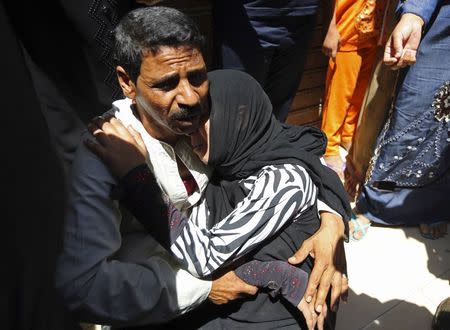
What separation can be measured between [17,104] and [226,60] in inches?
72.4

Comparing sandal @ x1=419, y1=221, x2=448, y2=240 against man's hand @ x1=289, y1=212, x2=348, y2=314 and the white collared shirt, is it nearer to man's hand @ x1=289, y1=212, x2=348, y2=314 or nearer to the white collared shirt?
man's hand @ x1=289, y1=212, x2=348, y2=314

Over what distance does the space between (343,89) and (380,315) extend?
1634 millimetres

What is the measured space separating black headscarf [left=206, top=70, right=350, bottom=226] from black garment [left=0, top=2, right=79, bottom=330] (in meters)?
1.01

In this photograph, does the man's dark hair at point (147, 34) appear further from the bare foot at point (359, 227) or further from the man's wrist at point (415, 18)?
the bare foot at point (359, 227)

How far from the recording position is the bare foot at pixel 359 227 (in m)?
2.80

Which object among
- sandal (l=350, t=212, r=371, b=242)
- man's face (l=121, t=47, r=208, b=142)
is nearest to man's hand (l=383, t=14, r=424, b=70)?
man's face (l=121, t=47, r=208, b=142)

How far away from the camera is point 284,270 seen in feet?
4.84

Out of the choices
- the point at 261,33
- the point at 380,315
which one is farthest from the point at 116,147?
the point at 380,315

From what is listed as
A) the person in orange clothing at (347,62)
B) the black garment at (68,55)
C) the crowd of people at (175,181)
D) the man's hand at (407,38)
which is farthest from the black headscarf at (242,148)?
the person in orange clothing at (347,62)

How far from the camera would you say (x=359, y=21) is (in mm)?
2826

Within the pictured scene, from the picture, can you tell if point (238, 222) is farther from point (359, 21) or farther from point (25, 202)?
point (359, 21)

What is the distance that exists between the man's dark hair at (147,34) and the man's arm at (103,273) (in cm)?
37

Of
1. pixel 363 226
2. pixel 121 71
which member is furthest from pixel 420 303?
pixel 121 71

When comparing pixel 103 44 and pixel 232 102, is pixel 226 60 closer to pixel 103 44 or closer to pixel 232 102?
pixel 232 102
